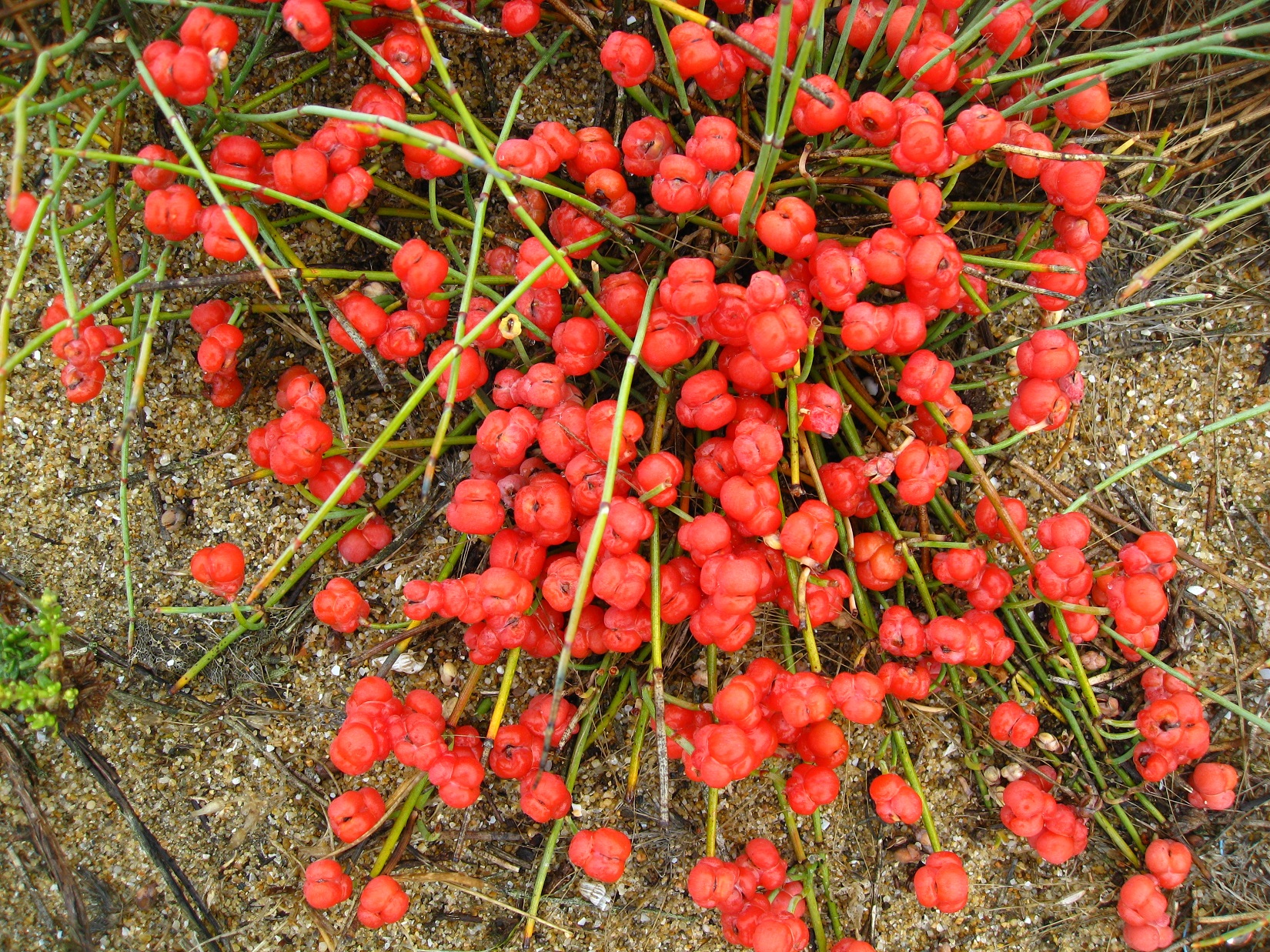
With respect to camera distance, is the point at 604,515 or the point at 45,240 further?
the point at 45,240

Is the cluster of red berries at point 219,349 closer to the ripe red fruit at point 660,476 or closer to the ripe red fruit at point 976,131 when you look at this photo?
the ripe red fruit at point 660,476

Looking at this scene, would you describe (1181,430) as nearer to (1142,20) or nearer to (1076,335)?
(1076,335)

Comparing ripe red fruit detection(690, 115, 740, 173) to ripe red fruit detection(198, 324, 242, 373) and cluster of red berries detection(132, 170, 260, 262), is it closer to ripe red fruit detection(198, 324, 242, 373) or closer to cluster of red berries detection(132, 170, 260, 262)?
cluster of red berries detection(132, 170, 260, 262)

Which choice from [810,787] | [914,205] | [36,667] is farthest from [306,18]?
[810,787]

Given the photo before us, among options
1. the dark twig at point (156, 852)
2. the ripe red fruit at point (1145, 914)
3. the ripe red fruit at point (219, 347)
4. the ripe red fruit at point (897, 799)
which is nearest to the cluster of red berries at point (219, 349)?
the ripe red fruit at point (219, 347)

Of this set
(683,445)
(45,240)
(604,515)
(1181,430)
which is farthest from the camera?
(1181,430)

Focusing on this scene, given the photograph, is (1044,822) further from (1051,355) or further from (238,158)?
(238,158)

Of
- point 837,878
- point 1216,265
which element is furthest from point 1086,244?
point 837,878
